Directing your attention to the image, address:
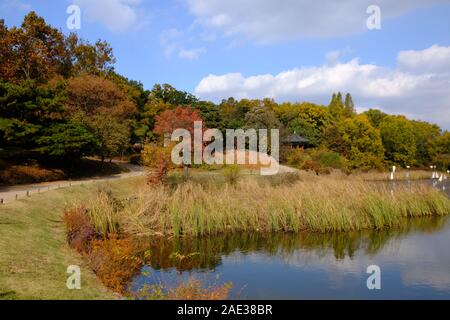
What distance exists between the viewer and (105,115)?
26.8 m

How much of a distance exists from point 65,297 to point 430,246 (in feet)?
34.1

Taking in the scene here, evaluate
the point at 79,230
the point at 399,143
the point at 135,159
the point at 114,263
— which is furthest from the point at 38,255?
the point at 399,143

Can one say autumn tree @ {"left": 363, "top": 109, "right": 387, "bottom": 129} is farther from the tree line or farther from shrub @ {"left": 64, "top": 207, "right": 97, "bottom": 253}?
shrub @ {"left": 64, "top": 207, "right": 97, "bottom": 253}

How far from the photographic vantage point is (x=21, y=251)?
8375 mm

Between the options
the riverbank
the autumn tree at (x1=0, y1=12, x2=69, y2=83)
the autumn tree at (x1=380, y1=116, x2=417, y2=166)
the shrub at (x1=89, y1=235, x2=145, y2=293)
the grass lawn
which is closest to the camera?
the grass lawn

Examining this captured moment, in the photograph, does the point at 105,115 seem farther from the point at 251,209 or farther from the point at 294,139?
the point at 294,139

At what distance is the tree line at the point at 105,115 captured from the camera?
768 inches

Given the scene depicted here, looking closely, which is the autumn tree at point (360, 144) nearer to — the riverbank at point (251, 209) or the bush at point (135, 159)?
the bush at point (135, 159)

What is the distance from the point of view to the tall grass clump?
12750 millimetres

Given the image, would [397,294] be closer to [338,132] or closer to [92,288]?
[92,288]

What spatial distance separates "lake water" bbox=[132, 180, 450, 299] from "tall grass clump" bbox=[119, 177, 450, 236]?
0.45m

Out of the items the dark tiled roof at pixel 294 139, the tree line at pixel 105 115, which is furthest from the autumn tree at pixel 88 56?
the dark tiled roof at pixel 294 139

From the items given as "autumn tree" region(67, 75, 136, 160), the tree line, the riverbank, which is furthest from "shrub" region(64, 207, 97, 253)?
"autumn tree" region(67, 75, 136, 160)

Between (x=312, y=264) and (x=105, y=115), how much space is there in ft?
65.8
